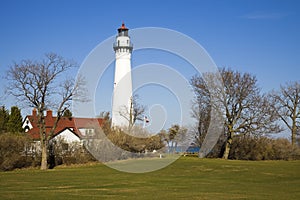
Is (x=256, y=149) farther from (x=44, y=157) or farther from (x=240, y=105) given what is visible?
(x=44, y=157)

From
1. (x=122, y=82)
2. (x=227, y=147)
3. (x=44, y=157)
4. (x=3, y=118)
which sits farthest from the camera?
(x=122, y=82)

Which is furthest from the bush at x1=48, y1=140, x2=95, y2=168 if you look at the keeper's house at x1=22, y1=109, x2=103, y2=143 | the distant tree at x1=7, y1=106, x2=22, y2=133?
the keeper's house at x1=22, y1=109, x2=103, y2=143

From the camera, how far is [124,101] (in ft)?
152

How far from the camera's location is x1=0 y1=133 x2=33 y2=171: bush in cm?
3216

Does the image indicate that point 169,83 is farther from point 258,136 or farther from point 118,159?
point 258,136

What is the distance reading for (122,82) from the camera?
46812 mm

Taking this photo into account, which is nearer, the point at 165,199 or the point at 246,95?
the point at 165,199

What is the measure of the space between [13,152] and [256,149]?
28.3 metres

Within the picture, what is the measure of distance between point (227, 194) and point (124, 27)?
37.0 m

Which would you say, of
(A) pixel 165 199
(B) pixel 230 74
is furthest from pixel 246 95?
(A) pixel 165 199

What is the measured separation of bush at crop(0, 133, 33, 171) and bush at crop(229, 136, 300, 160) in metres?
24.1

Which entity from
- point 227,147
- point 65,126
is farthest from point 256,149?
point 65,126

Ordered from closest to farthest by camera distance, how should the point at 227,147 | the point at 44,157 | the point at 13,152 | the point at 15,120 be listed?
the point at 13,152 → the point at 44,157 → the point at 15,120 → the point at 227,147

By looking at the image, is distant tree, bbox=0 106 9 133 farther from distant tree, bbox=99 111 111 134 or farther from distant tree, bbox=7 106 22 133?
distant tree, bbox=99 111 111 134
